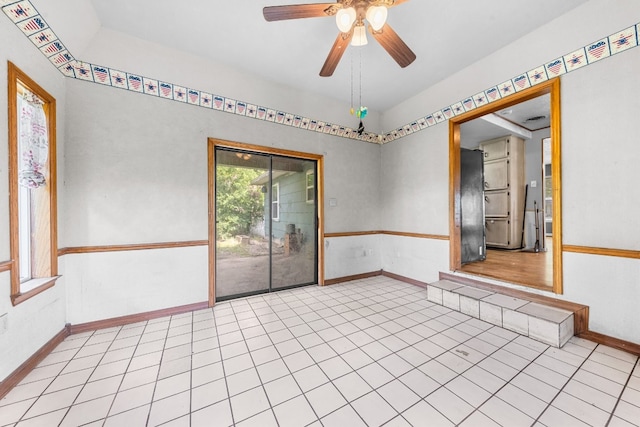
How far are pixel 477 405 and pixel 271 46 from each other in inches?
151

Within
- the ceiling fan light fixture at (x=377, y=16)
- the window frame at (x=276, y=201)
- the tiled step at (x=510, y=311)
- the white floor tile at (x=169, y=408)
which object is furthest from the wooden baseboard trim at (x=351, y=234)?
the ceiling fan light fixture at (x=377, y=16)

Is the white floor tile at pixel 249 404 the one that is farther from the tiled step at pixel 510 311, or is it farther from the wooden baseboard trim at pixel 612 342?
the wooden baseboard trim at pixel 612 342

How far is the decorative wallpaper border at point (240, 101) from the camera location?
1.99 meters

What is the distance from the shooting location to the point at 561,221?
2531mm

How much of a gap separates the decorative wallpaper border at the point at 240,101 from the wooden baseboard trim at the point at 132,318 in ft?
8.48

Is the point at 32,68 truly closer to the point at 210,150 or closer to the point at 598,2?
the point at 210,150

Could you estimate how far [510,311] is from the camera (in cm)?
254

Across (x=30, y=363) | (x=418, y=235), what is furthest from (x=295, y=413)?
(x=418, y=235)

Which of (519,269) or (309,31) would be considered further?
(519,269)

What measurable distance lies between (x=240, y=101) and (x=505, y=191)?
20.5ft

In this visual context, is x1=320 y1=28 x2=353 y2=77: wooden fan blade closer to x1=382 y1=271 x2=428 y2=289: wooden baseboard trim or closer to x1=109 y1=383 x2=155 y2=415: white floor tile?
x1=109 y1=383 x2=155 y2=415: white floor tile

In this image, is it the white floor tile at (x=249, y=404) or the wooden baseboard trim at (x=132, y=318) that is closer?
A: the white floor tile at (x=249, y=404)

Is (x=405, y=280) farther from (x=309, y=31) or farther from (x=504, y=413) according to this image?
(x=309, y=31)

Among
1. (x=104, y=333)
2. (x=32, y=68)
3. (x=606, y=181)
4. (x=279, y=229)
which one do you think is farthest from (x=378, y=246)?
(x=32, y=68)
